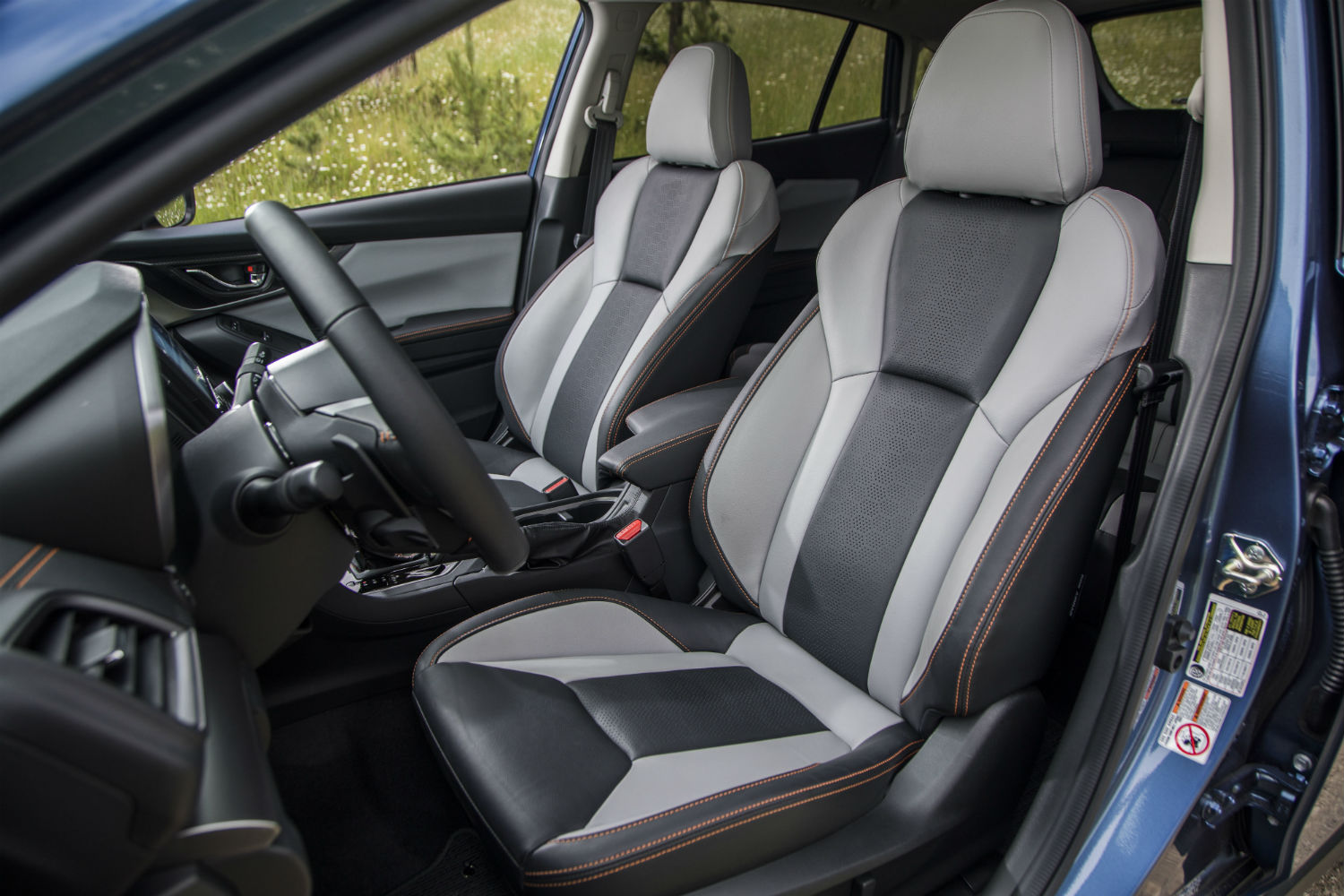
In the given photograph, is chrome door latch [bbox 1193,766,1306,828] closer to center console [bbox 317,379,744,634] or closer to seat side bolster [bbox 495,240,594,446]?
center console [bbox 317,379,744,634]

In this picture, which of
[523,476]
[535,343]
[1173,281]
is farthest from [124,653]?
[535,343]

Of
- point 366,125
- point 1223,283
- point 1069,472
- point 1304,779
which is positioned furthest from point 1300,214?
point 366,125

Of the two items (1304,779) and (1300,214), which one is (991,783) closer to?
(1304,779)

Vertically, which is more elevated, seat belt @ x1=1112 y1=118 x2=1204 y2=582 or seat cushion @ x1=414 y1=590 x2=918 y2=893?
seat belt @ x1=1112 y1=118 x2=1204 y2=582

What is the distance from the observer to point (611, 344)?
7.13 feet

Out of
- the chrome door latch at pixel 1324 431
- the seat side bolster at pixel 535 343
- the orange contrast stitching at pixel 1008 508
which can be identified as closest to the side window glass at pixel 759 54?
the seat side bolster at pixel 535 343

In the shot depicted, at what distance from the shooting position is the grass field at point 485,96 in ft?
7.71

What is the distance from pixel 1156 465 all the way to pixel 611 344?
1196 mm

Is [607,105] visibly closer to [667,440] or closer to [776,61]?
[776,61]

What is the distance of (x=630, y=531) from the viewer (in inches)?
66.7

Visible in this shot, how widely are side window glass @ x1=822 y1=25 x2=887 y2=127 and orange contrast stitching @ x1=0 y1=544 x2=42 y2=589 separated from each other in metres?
3.01

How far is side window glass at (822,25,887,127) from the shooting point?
309cm

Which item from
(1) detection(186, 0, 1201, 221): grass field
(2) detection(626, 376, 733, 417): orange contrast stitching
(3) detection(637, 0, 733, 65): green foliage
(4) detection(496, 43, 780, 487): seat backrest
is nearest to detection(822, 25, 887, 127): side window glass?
(1) detection(186, 0, 1201, 221): grass field

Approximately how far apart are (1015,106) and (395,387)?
91 centimetres
